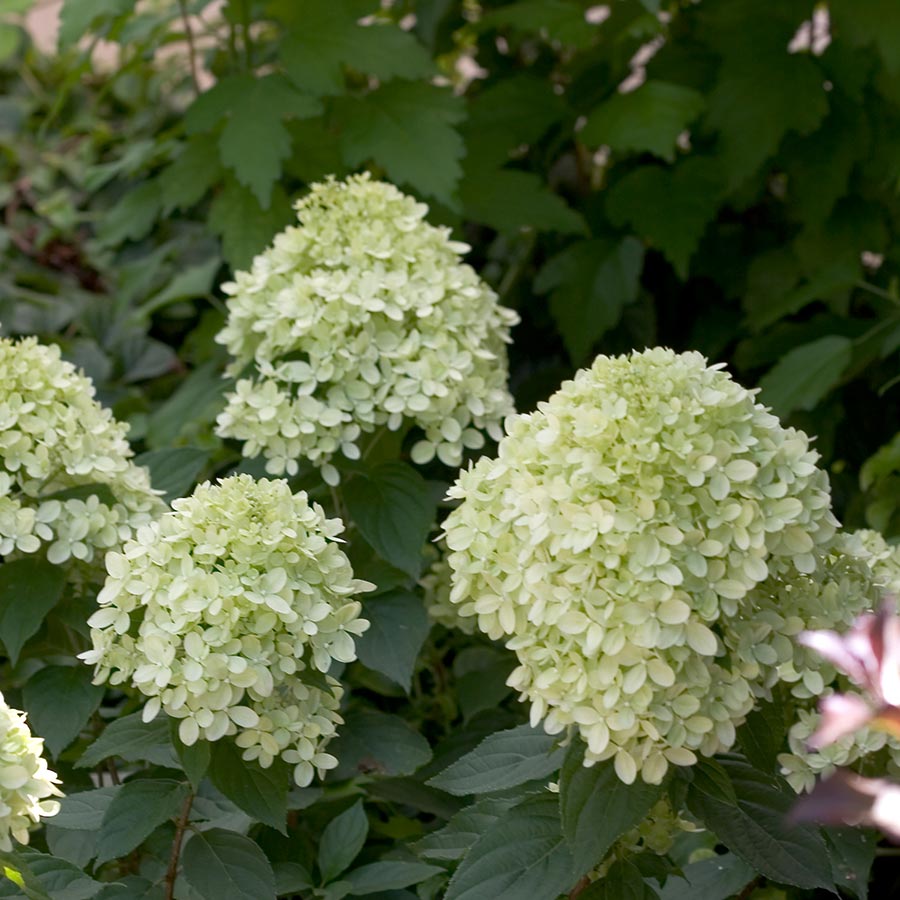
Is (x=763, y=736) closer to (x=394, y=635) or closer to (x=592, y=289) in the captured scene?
(x=394, y=635)

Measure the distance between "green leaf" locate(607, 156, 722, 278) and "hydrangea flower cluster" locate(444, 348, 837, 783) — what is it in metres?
1.02

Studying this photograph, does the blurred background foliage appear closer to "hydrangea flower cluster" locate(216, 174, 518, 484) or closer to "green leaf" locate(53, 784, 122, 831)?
"hydrangea flower cluster" locate(216, 174, 518, 484)

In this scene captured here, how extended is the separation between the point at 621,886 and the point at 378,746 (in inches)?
14.3

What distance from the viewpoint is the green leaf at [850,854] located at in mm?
1068

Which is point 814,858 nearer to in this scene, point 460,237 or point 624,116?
point 460,237

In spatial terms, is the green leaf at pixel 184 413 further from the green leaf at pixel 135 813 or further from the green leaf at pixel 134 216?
the green leaf at pixel 135 813

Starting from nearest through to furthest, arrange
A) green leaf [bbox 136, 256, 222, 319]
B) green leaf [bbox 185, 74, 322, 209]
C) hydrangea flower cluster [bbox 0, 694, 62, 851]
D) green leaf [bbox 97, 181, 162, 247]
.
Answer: hydrangea flower cluster [bbox 0, 694, 62, 851]
green leaf [bbox 185, 74, 322, 209]
green leaf [bbox 97, 181, 162, 247]
green leaf [bbox 136, 256, 222, 319]

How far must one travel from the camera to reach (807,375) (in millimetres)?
1768

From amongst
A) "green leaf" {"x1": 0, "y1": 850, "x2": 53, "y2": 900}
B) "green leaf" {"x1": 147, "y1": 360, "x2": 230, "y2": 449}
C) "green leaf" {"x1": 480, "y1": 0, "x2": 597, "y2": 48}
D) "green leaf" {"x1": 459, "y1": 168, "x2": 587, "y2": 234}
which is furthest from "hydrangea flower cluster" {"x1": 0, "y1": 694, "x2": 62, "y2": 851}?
"green leaf" {"x1": 480, "y1": 0, "x2": 597, "y2": 48}

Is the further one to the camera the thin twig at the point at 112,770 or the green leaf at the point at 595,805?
the thin twig at the point at 112,770

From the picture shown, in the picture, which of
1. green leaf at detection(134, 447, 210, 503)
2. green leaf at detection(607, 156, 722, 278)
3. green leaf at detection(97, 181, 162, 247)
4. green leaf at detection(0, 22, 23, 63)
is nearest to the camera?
green leaf at detection(134, 447, 210, 503)

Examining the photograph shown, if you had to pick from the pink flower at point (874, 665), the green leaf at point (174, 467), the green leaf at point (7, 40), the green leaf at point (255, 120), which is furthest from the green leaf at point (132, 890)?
the green leaf at point (7, 40)

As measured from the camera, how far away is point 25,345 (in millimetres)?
1227

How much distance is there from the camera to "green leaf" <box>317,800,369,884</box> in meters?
1.16
